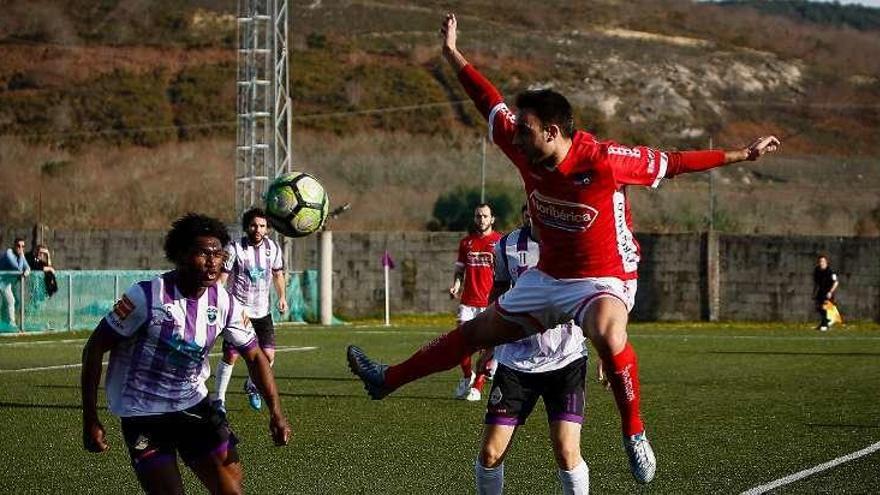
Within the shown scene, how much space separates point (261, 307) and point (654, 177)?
371 inches

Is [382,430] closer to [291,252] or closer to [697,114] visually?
[291,252]

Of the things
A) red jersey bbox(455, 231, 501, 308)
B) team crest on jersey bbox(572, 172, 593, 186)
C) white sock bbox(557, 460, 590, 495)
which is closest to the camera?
team crest on jersey bbox(572, 172, 593, 186)

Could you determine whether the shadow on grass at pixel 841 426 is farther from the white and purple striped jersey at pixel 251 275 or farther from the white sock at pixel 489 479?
the white sock at pixel 489 479

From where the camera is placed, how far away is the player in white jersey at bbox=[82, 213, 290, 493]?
7.90 m

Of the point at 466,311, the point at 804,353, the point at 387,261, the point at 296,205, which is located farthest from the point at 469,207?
the point at 296,205

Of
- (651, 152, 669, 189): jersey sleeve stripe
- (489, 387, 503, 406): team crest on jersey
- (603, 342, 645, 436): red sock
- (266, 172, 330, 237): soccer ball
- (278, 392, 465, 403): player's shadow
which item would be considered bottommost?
(278, 392, 465, 403): player's shadow

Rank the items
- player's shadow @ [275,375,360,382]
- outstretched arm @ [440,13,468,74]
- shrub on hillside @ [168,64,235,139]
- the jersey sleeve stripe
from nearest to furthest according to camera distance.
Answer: the jersey sleeve stripe
outstretched arm @ [440,13,468,74]
player's shadow @ [275,375,360,382]
shrub on hillside @ [168,64,235,139]

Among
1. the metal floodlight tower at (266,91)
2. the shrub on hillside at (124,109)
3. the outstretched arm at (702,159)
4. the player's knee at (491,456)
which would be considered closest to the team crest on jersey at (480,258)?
the player's knee at (491,456)

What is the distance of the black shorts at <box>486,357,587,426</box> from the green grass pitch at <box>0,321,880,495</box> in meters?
1.69

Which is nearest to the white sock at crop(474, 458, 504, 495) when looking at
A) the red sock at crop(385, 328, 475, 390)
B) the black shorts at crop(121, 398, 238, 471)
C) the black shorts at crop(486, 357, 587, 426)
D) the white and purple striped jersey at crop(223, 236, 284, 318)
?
the black shorts at crop(486, 357, 587, 426)

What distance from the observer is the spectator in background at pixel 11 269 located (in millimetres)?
32219

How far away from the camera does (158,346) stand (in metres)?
7.97

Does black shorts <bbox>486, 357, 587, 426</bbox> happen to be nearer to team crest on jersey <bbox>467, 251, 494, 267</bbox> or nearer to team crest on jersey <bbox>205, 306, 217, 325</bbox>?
team crest on jersey <bbox>205, 306, 217, 325</bbox>

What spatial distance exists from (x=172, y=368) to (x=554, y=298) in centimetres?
211
